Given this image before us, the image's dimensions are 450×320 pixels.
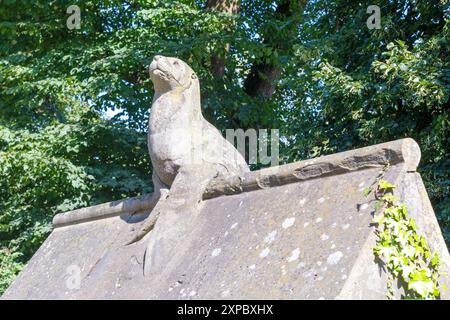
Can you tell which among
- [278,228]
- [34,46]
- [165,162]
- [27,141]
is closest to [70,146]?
[27,141]

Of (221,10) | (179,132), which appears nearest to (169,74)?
(179,132)

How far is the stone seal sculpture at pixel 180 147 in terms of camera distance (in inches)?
197

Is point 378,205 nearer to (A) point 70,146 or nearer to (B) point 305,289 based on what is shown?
(B) point 305,289

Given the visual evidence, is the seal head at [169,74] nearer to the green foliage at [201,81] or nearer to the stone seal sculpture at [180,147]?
the stone seal sculpture at [180,147]

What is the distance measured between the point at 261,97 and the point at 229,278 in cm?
1017

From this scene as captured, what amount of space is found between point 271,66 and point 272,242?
10196 mm

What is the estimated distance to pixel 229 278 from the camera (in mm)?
3926

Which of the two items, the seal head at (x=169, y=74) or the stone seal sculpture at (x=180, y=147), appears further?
the seal head at (x=169, y=74)

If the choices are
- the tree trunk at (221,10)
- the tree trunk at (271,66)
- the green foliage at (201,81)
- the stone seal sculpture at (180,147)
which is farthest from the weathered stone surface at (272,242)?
the tree trunk at (271,66)

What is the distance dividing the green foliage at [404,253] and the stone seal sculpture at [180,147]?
167 cm

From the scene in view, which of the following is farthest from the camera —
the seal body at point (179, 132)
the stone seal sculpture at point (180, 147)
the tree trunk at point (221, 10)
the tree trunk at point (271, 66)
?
the tree trunk at point (271, 66)

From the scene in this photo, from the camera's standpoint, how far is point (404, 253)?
349cm

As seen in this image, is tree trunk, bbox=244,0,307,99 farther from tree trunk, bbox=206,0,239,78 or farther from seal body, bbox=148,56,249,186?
seal body, bbox=148,56,249,186

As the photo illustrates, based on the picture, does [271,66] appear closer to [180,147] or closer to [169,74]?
[169,74]
